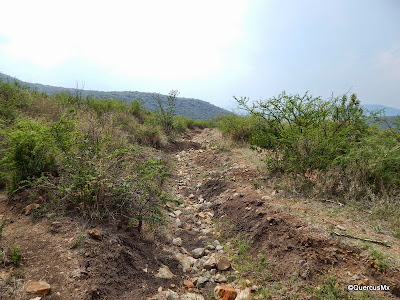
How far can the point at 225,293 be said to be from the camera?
263 centimetres

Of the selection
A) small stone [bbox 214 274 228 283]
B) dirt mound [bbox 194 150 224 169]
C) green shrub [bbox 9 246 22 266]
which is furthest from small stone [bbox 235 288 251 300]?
dirt mound [bbox 194 150 224 169]

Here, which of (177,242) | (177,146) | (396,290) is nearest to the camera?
(396,290)

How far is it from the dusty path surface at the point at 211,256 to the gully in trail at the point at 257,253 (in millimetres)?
12

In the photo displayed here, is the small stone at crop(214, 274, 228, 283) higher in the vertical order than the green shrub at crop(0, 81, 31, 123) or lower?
lower

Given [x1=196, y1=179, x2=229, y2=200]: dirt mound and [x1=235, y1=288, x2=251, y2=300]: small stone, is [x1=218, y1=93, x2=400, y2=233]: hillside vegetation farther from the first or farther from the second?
[x1=235, y1=288, x2=251, y2=300]: small stone

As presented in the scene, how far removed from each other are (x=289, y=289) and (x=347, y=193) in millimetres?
2292

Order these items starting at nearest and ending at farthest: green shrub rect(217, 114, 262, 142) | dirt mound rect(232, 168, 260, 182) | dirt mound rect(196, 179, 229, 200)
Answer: dirt mound rect(196, 179, 229, 200) < dirt mound rect(232, 168, 260, 182) < green shrub rect(217, 114, 262, 142)

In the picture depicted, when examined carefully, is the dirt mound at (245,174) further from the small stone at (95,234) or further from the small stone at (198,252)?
the small stone at (95,234)

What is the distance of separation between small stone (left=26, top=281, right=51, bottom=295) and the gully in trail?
3.47 ft

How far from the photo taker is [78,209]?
3273 mm

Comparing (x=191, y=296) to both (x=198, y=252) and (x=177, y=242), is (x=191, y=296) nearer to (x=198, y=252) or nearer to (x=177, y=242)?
(x=198, y=252)

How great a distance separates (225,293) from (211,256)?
848 mm

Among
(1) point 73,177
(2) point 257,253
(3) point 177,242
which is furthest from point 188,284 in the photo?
(1) point 73,177

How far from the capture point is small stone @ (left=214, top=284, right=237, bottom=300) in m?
2.61
